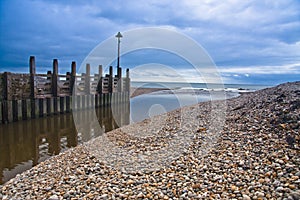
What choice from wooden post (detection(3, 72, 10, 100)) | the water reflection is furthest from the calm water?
wooden post (detection(3, 72, 10, 100))

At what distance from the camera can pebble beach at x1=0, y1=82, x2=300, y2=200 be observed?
3268mm

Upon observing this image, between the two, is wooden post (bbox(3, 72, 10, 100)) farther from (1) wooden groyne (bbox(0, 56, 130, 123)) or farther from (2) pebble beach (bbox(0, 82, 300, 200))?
(2) pebble beach (bbox(0, 82, 300, 200))

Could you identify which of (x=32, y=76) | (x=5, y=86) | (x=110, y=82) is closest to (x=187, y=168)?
(x=5, y=86)

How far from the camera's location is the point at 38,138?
9172 mm

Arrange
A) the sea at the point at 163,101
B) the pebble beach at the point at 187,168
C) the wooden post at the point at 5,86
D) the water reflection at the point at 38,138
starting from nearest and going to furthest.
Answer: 1. the pebble beach at the point at 187,168
2. the water reflection at the point at 38,138
3. the wooden post at the point at 5,86
4. the sea at the point at 163,101

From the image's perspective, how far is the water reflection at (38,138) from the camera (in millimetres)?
6492

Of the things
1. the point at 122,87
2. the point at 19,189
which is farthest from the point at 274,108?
the point at 122,87

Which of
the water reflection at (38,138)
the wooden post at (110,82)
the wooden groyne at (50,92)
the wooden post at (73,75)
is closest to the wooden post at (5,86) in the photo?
the wooden groyne at (50,92)

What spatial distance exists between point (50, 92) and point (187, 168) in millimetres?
11884

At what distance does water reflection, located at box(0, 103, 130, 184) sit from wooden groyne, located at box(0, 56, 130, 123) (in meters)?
0.60

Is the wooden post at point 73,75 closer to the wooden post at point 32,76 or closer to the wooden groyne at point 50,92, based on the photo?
the wooden groyne at point 50,92

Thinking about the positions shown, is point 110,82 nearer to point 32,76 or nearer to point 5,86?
point 32,76

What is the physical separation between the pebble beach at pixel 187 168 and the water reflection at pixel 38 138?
5.17ft

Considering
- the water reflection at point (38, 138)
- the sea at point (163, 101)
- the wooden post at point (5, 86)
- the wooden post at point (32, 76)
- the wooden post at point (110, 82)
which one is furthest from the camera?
the wooden post at point (110, 82)
